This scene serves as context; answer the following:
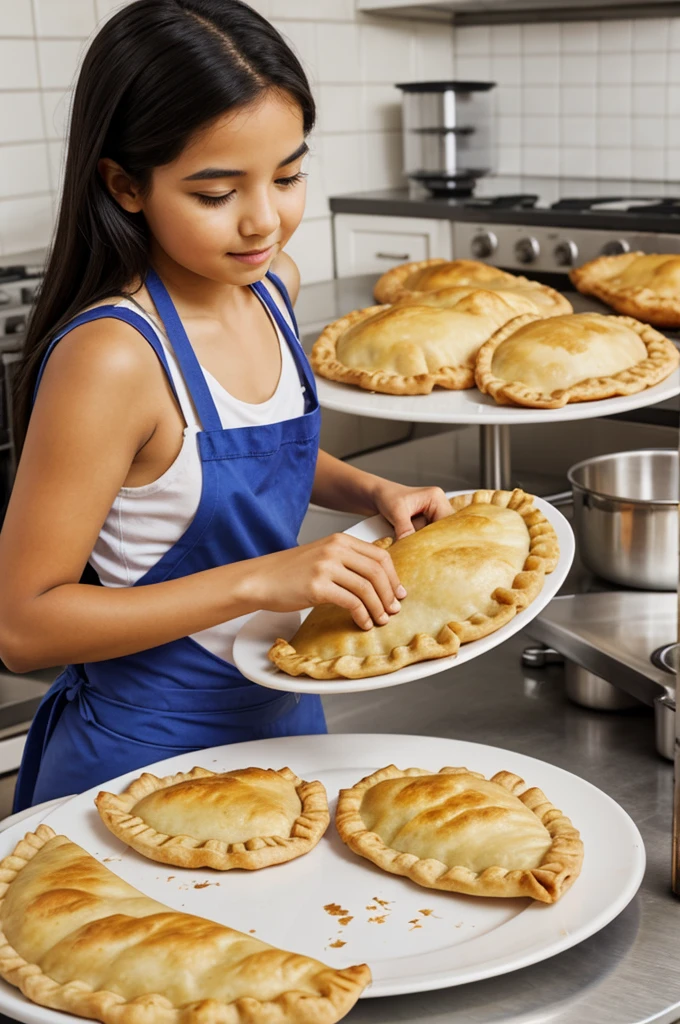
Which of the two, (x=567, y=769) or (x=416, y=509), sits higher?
(x=416, y=509)

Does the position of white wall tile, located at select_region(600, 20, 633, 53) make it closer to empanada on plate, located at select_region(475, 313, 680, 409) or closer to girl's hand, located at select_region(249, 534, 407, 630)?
empanada on plate, located at select_region(475, 313, 680, 409)

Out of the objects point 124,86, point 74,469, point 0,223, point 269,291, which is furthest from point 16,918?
point 0,223

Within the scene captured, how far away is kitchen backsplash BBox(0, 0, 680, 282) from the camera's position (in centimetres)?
367

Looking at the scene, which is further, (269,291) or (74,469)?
(269,291)

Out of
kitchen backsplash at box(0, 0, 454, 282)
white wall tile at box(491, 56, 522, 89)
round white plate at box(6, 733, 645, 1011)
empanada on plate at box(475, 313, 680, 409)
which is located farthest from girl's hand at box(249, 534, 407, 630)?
white wall tile at box(491, 56, 522, 89)

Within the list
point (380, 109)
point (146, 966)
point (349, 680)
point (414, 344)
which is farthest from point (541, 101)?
point (146, 966)

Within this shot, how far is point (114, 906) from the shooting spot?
0.79 meters

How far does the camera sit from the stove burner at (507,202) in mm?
3514

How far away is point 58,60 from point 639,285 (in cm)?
176

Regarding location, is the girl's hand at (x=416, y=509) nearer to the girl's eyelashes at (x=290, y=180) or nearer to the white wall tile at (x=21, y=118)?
the girl's eyelashes at (x=290, y=180)

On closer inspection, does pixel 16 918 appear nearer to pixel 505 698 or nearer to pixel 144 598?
pixel 144 598

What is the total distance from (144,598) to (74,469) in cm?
13

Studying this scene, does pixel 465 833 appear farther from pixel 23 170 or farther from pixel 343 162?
pixel 343 162

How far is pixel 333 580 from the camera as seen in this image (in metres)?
1.03
